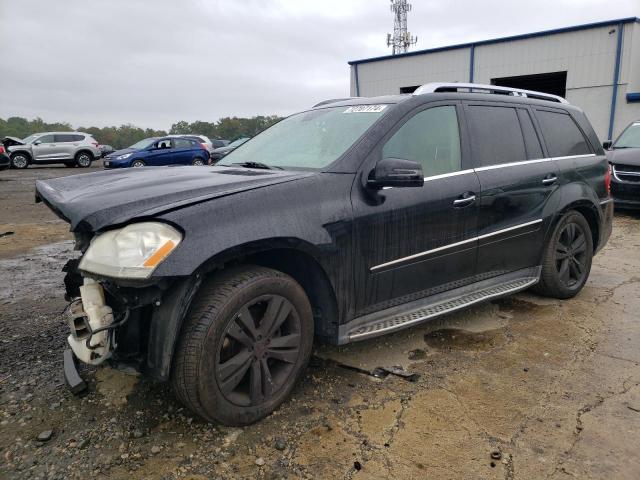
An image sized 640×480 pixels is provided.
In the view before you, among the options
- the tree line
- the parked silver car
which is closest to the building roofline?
the parked silver car

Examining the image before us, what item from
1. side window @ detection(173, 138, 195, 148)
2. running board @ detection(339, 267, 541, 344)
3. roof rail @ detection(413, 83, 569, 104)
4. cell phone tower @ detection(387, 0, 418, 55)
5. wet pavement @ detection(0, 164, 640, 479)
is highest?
cell phone tower @ detection(387, 0, 418, 55)

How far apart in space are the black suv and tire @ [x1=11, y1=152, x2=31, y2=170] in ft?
73.3

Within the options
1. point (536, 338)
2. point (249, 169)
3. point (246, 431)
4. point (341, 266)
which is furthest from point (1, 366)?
point (536, 338)

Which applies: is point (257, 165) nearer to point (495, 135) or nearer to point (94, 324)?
point (94, 324)

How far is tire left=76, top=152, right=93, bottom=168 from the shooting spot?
23.1m

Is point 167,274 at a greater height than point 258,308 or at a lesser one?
greater

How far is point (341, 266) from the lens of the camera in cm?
255

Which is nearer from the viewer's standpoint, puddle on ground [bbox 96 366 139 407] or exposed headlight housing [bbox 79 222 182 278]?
exposed headlight housing [bbox 79 222 182 278]

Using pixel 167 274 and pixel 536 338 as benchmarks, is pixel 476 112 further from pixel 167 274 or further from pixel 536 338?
pixel 167 274

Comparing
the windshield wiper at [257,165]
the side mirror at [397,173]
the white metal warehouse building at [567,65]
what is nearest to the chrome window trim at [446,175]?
the side mirror at [397,173]

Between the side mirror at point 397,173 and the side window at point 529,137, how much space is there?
5.32 ft

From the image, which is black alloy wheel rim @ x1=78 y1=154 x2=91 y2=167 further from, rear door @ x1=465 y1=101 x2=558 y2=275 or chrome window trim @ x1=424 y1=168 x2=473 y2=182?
chrome window trim @ x1=424 y1=168 x2=473 y2=182

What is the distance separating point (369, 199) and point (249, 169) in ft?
2.68

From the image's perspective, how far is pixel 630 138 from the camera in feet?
31.6
